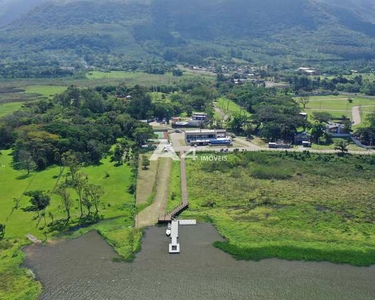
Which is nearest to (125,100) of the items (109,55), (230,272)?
(230,272)

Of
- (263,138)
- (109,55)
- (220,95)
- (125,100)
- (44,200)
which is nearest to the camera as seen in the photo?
(44,200)

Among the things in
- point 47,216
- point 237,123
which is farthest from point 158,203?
point 237,123

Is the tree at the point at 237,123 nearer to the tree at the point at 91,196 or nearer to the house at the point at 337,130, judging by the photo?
the house at the point at 337,130

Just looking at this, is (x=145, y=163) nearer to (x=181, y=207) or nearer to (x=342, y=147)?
(x=181, y=207)

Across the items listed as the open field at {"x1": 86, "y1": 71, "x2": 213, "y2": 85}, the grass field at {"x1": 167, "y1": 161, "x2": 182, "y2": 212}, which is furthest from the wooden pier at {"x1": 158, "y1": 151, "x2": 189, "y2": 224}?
the open field at {"x1": 86, "y1": 71, "x2": 213, "y2": 85}

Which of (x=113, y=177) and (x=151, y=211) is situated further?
(x=113, y=177)

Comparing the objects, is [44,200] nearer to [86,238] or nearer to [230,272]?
[86,238]

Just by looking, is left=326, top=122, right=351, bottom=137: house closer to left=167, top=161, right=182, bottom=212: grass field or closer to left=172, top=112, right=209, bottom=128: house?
left=172, top=112, right=209, bottom=128: house

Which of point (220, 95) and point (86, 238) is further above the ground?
point (220, 95)
